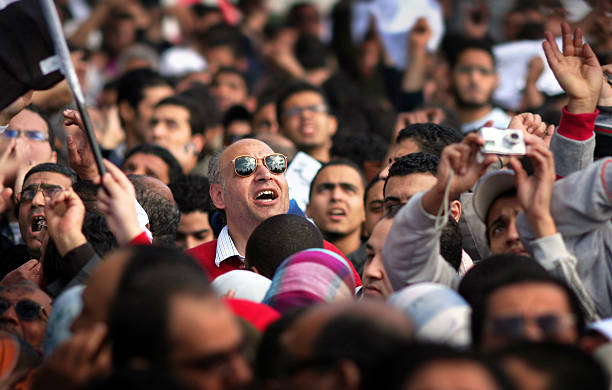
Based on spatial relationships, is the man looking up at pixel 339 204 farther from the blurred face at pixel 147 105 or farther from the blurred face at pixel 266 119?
the blurred face at pixel 147 105

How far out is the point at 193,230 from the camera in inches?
279

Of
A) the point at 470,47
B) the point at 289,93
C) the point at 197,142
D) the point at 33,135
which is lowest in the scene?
the point at 197,142

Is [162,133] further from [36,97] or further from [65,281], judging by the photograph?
[65,281]

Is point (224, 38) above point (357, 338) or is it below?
above

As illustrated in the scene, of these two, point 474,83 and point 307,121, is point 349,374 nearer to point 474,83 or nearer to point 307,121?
point 307,121

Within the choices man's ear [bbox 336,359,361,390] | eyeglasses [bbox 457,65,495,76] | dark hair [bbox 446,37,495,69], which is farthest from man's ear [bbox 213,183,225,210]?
dark hair [bbox 446,37,495,69]

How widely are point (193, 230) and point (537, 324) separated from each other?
14.0ft

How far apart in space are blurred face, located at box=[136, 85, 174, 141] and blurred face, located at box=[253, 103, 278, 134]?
1025mm

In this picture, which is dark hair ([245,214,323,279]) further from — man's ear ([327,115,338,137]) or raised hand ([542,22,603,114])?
man's ear ([327,115,338,137])

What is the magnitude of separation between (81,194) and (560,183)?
2735 mm

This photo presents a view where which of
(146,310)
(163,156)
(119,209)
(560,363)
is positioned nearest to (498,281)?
(560,363)

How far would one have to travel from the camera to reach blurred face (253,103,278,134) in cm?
920

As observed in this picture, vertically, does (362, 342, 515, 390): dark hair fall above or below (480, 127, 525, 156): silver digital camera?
below

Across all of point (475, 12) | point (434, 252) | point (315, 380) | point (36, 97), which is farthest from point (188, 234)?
point (475, 12)
